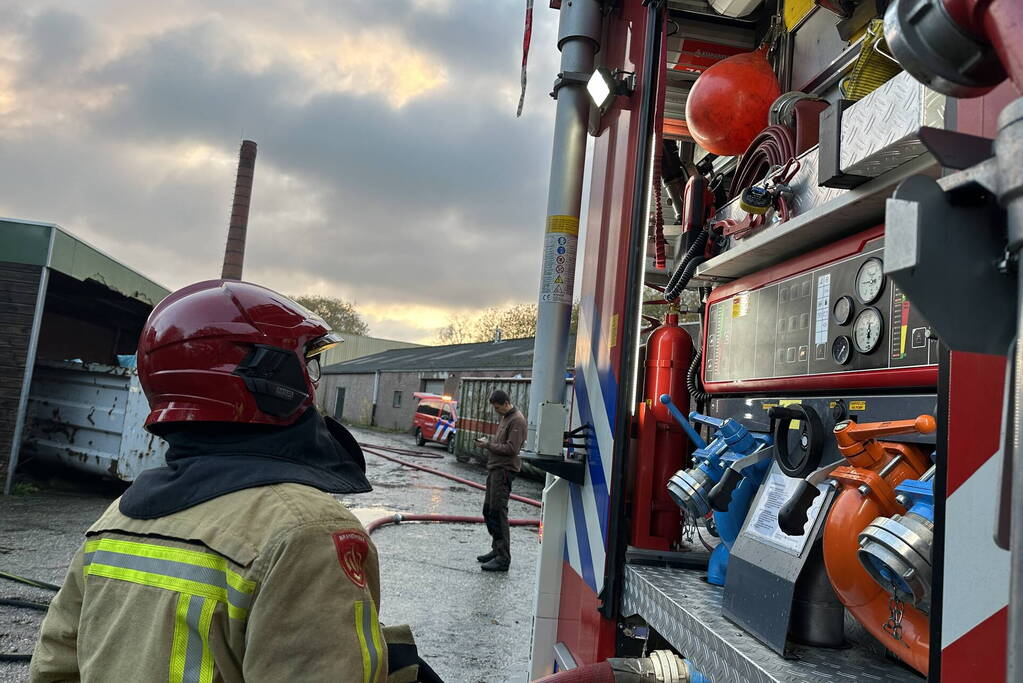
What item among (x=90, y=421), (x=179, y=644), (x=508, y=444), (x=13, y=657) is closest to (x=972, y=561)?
(x=179, y=644)

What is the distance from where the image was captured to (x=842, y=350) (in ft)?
6.89

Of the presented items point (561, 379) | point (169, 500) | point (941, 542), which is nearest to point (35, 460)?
point (561, 379)

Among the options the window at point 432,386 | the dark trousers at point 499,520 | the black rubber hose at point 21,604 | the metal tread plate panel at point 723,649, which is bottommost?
the black rubber hose at point 21,604

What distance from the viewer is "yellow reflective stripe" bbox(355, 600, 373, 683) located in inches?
50.5

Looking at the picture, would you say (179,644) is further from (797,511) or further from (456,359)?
(456,359)

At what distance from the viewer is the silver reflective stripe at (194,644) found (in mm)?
1322

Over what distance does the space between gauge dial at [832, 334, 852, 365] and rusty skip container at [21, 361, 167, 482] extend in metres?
8.58

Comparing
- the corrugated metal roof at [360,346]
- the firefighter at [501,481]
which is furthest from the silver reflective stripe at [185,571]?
the corrugated metal roof at [360,346]

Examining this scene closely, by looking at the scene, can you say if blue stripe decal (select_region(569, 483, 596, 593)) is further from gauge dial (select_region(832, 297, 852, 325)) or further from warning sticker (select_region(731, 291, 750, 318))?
gauge dial (select_region(832, 297, 852, 325))

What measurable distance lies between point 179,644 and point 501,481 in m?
7.07

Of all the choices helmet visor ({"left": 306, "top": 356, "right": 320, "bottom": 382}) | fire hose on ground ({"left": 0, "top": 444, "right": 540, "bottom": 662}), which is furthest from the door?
helmet visor ({"left": 306, "top": 356, "right": 320, "bottom": 382})

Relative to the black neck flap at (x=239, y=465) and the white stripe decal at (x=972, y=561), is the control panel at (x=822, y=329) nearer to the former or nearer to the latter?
the white stripe decal at (x=972, y=561)

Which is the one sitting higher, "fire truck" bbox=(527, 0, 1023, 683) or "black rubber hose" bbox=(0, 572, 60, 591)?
"fire truck" bbox=(527, 0, 1023, 683)

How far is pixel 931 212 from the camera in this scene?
0.72 m
